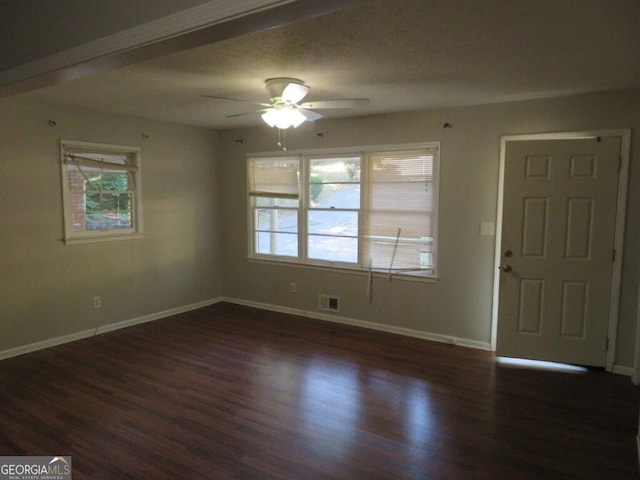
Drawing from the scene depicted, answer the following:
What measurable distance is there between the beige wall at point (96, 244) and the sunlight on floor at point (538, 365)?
384 centimetres

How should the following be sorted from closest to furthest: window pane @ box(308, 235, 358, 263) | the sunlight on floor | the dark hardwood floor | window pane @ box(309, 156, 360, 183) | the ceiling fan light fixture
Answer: the dark hardwood floor, the ceiling fan light fixture, the sunlight on floor, window pane @ box(309, 156, 360, 183), window pane @ box(308, 235, 358, 263)

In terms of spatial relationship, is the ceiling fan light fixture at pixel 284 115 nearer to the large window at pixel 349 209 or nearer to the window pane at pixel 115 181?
the large window at pixel 349 209

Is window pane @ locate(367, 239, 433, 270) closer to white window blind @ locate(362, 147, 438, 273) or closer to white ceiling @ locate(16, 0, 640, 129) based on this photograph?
white window blind @ locate(362, 147, 438, 273)

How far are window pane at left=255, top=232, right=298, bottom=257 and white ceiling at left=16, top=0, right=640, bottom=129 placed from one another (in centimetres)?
187

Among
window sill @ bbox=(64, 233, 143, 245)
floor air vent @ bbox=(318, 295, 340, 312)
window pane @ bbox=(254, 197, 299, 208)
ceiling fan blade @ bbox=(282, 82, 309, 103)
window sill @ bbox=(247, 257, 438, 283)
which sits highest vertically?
ceiling fan blade @ bbox=(282, 82, 309, 103)

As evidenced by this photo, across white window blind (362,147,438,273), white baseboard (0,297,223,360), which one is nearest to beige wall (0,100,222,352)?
white baseboard (0,297,223,360)

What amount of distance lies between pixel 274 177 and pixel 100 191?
2.01 m

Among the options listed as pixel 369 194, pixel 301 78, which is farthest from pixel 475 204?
pixel 301 78

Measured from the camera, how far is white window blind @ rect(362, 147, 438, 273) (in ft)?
14.7

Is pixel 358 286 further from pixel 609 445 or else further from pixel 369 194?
pixel 609 445

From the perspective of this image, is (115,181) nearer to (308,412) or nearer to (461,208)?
(308,412)

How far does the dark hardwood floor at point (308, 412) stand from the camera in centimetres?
240

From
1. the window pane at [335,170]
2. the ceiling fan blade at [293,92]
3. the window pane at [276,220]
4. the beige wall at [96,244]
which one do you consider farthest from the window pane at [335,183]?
the ceiling fan blade at [293,92]

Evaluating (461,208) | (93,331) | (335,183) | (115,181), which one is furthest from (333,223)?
(93,331)
